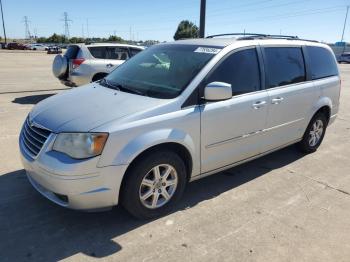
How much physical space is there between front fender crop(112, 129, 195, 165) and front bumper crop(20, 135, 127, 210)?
0.29 feet

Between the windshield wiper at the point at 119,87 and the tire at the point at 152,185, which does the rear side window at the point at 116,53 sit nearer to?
the windshield wiper at the point at 119,87

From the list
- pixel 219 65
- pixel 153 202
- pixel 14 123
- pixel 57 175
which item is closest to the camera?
pixel 57 175

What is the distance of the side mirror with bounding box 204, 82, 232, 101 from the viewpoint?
138 inches

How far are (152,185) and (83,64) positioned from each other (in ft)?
23.4

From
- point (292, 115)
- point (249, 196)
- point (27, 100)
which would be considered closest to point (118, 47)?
point (27, 100)

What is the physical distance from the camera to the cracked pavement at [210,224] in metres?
2.98

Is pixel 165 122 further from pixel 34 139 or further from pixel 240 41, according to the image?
pixel 240 41

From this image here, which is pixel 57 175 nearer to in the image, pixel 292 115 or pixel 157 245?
pixel 157 245

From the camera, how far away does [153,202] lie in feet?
11.3

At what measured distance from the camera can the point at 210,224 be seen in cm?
342

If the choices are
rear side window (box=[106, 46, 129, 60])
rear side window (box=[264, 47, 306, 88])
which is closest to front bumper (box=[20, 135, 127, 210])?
rear side window (box=[264, 47, 306, 88])

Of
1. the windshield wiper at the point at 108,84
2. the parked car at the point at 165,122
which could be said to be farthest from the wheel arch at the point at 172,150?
the windshield wiper at the point at 108,84

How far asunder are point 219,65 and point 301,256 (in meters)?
2.09

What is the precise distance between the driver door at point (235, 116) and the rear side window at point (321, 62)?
1451mm
